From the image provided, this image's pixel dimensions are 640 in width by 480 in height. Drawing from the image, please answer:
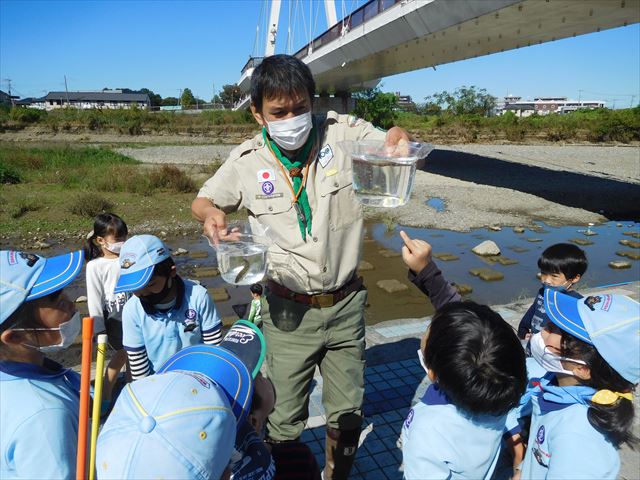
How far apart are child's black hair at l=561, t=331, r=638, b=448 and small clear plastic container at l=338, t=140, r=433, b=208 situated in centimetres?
84

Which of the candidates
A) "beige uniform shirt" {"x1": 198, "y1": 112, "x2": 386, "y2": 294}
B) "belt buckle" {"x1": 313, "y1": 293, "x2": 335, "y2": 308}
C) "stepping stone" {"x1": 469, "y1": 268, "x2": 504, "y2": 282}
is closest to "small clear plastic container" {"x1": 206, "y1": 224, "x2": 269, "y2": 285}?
"beige uniform shirt" {"x1": 198, "y1": 112, "x2": 386, "y2": 294}

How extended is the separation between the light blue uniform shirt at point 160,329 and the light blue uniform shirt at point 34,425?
962mm

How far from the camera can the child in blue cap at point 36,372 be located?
126 cm

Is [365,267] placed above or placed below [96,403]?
below

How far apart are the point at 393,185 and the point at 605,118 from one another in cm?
3520

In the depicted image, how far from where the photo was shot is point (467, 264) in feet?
26.2

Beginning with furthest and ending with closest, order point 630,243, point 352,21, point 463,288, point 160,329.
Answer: point 352,21 → point 630,243 → point 463,288 → point 160,329

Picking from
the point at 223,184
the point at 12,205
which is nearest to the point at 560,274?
the point at 223,184

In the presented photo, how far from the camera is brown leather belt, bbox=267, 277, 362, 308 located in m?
2.15

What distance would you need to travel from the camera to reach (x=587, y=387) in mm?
1638

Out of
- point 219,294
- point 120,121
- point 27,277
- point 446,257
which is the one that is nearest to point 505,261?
point 446,257

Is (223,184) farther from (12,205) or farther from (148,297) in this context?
(12,205)

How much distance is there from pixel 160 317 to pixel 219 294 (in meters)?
4.08

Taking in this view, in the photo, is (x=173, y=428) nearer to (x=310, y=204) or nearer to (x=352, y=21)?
(x=310, y=204)
